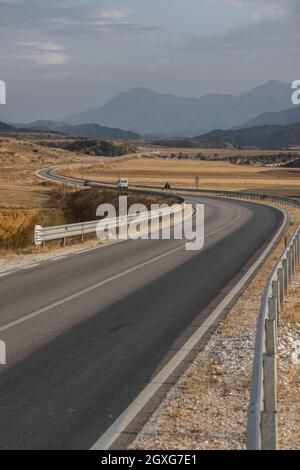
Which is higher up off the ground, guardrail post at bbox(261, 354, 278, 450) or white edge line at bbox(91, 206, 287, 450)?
guardrail post at bbox(261, 354, 278, 450)

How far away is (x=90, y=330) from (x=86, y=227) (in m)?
15.1

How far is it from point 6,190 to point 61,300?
2301 inches

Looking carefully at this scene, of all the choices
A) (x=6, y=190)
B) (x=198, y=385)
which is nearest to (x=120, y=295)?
(x=198, y=385)

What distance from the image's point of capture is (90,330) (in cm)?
1096

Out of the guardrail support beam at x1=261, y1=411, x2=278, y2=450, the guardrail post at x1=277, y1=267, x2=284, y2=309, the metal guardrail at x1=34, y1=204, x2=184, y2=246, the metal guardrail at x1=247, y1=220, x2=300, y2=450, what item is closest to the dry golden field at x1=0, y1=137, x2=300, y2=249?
the metal guardrail at x1=34, y1=204, x2=184, y2=246

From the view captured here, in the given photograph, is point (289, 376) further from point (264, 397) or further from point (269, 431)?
point (269, 431)

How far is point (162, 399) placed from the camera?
7645 mm

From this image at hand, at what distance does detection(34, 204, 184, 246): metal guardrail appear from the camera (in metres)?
22.8

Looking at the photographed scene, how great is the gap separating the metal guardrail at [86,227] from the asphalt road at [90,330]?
2.01m

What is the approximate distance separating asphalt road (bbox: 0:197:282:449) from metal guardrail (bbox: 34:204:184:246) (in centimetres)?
201

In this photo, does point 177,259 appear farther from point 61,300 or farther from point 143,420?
point 143,420

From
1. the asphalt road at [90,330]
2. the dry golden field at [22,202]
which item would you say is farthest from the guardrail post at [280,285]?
the dry golden field at [22,202]

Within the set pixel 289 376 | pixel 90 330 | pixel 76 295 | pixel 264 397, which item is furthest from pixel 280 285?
pixel 264 397

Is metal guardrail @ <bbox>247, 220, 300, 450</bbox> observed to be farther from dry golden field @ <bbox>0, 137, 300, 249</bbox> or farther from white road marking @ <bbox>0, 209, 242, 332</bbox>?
dry golden field @ <bbox>0, 137, 300, 249</bbox>
